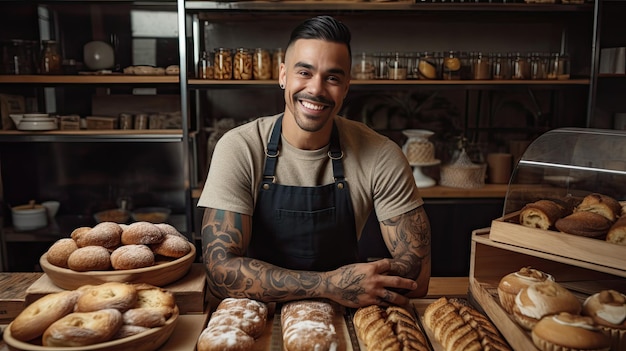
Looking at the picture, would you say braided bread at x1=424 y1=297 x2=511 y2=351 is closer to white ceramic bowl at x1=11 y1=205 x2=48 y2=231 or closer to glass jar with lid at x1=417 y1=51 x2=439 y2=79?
glass jar with lid at x1=417 y1=51 x2=439 y2=79

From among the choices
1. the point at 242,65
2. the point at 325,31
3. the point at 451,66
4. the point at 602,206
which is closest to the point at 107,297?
the point at 325,31

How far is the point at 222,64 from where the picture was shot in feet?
10.6

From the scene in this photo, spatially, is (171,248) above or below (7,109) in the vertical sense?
below

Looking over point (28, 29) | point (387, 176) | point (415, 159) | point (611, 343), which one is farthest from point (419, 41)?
point (611, 343)

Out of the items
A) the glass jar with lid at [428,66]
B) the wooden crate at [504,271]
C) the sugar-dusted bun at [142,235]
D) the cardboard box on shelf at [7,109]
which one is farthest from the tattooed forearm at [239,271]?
the cardboard box on shelf at [7,109]

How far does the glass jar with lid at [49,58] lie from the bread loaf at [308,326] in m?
2.50

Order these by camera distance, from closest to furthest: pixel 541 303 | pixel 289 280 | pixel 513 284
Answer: pixel 541 303 < pixel 513 284 < pixel 289 280

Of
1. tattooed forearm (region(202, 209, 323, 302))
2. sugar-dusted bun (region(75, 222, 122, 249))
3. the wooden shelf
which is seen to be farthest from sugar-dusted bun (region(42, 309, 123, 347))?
the wooden shelf

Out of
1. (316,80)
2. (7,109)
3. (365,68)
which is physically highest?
(365,68)

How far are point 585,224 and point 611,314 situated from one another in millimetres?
273

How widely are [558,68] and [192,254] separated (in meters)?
2.74

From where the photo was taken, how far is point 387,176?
1.90 metres

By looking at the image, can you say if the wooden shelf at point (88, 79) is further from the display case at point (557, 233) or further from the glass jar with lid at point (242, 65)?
the display case at point (557, 233)

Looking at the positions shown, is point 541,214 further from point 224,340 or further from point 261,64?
point 261,64
